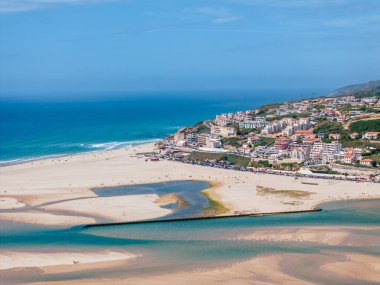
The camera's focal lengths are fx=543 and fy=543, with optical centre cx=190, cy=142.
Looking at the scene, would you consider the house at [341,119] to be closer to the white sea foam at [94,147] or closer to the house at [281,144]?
the house at [281,144]

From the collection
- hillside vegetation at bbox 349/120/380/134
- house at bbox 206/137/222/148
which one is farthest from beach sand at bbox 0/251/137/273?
hillside vegetation at bbox 349/120/380/134

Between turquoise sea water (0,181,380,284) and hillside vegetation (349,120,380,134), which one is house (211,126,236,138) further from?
turquoise sea water (0,181,380,284)

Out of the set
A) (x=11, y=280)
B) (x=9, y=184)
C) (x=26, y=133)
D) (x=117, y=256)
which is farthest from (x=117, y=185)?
(x=26, y=133)

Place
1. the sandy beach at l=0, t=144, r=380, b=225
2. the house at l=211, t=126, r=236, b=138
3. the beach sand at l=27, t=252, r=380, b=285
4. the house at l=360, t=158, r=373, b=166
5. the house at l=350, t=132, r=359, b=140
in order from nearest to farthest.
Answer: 1. the beach sand at l=27, t=252, r=380, b=285
2. the sandy beach at l=0, t=144, r=380, b=225
3. the house at l=360, t=158, r=373, b=166
4. the house at l=350, t=132, r=359, b=140
5. the house at l=211, t=126, r=236, b=138

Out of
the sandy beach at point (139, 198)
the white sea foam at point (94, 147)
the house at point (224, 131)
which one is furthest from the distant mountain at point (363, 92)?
the sandy beach at point (139, 198)

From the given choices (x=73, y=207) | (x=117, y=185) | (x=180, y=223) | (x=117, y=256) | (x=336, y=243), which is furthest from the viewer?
(x=117, y=185)

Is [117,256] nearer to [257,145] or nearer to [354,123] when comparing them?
[257,145]
